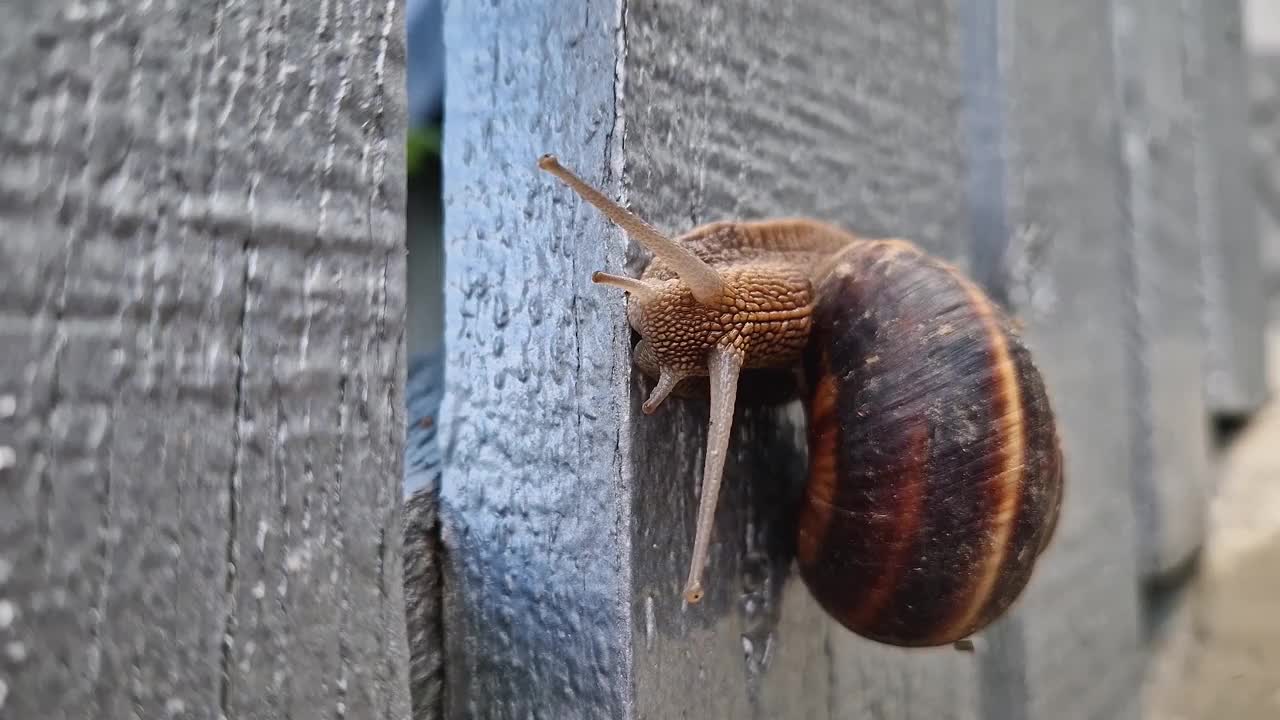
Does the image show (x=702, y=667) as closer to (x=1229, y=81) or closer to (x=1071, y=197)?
(x=1071, y=197)

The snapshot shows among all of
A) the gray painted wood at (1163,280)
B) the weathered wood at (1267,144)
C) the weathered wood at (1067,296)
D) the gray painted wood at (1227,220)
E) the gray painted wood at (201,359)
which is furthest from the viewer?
the weathered wood at (1267,144)

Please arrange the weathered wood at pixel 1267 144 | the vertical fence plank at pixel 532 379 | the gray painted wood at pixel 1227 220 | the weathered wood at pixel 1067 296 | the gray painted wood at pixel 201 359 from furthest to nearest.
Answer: the weathered wood at pixel 1267 144 < the gray painted wood at pixel 1227 220 < the weathered wood at pixel 1067 296 < the vertical fence plank at pixel 532 379 < the gray painted wood at pixel 201 359

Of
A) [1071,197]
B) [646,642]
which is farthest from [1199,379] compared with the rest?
[646,642]

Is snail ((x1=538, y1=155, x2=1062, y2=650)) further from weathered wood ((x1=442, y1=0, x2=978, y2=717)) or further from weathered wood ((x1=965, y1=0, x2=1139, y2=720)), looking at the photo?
weathered wood ((x1=965, y1=0, x2=1139, y2=720))

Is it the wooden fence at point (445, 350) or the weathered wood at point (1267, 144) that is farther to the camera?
the weathered wood at point (1267, 144)

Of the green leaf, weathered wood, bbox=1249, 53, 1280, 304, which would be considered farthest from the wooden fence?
weathered wood, bbox=1249, 53, 1280, 304

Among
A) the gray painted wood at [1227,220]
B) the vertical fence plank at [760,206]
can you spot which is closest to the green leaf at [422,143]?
the vertical fence plank at [760,206]

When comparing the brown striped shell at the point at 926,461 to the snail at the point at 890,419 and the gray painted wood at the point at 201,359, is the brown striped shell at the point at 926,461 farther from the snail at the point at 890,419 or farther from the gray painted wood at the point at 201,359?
the gray painted wood at the point at 201,359
